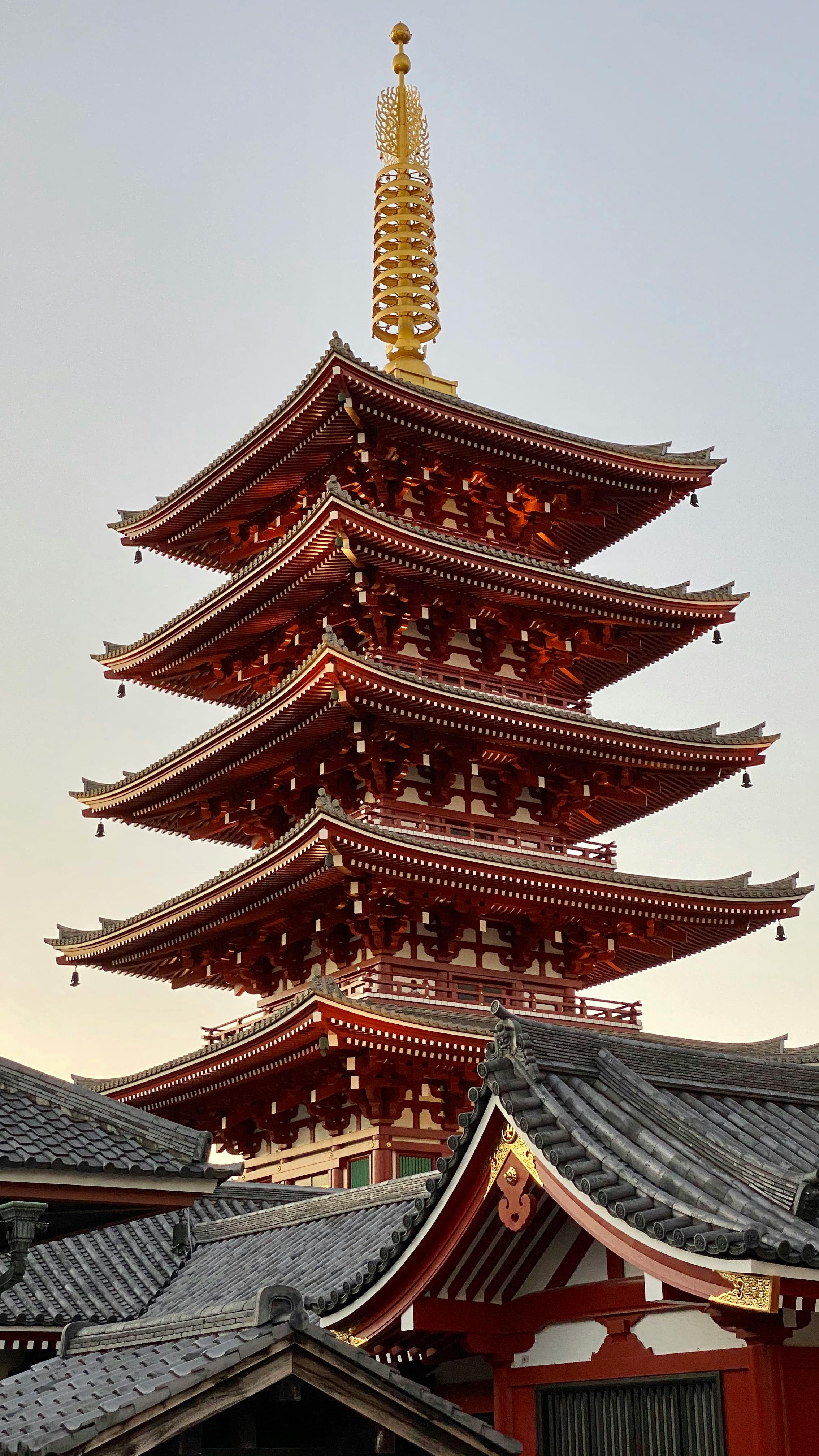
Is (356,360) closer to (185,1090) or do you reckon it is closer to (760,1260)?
(185,1090)

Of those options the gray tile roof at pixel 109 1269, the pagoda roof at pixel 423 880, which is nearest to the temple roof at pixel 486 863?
the pagoda roof at pixel 423 880

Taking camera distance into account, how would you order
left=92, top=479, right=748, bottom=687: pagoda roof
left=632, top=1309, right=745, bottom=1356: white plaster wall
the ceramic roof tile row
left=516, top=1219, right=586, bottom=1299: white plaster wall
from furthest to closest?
left=92, top=479, right=748, bottom=687: pagoda roof, left=516, top=1219, right=586, bottom=1299: white plaster wall, left=632, top=1309, right=745, bottom=1356: white plaster wall, the ceramic roof tile row

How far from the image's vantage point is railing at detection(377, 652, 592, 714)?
2914 centimetres

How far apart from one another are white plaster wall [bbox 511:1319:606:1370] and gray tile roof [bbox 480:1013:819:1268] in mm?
1404

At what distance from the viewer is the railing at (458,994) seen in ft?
85.8

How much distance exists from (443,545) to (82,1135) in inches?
739

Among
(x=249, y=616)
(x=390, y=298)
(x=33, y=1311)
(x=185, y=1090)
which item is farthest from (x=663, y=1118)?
(x=390, y=298)

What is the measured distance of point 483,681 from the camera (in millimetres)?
29906

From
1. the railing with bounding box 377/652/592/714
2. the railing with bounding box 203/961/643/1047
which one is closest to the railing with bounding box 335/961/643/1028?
the railing with bounding box 203/961/643/1047

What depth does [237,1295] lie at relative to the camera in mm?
16359

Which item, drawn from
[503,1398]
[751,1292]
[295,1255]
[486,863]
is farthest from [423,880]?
[751,1292]

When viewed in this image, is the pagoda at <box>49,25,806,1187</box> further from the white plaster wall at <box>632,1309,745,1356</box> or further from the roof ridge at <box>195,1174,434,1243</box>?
the white plaster wall at <box>632,1309,745,1356</box>

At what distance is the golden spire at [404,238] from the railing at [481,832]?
31.1 feet

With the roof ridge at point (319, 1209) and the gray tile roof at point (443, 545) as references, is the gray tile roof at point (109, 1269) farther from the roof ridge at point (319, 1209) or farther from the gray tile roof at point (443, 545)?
the gray tile roof at point (443, 545)
